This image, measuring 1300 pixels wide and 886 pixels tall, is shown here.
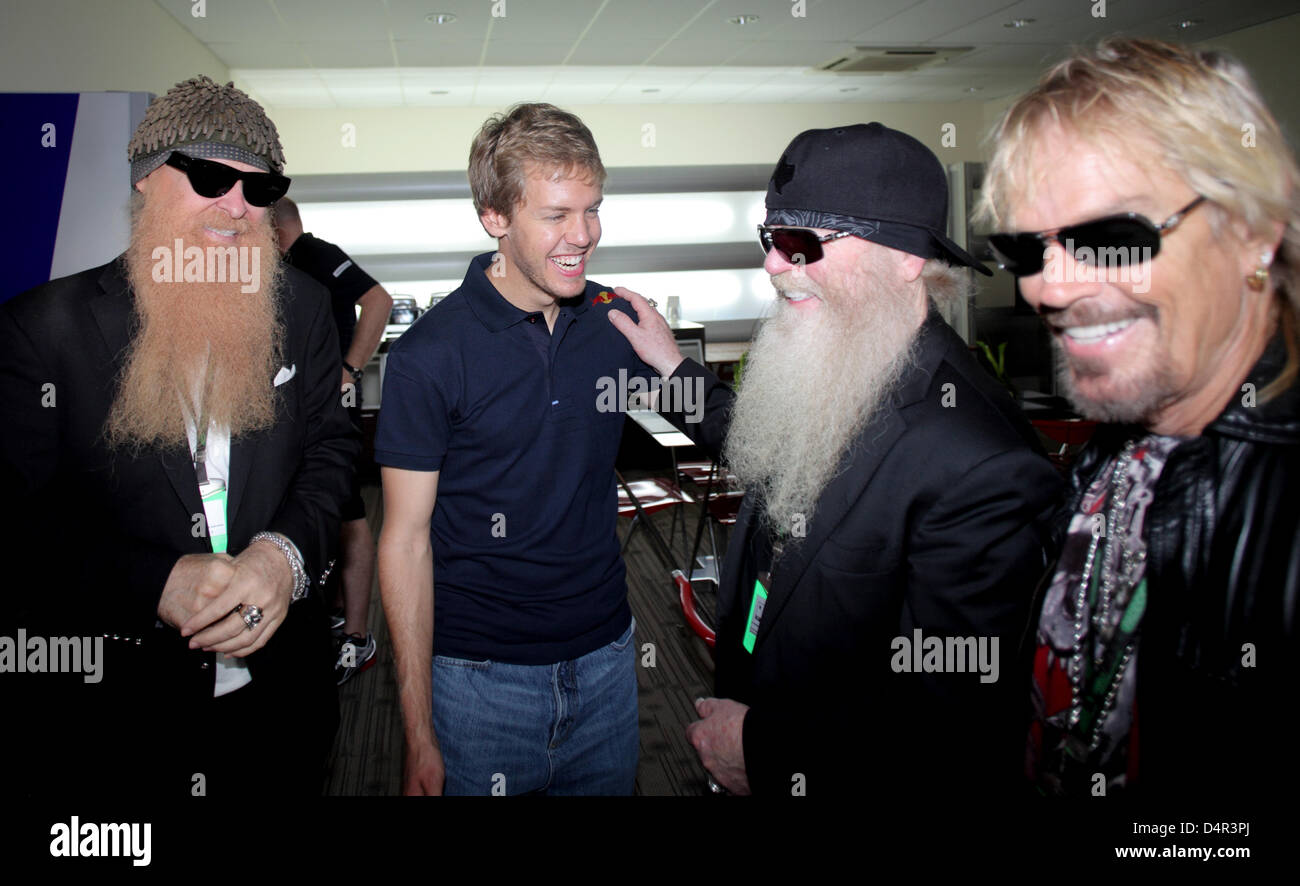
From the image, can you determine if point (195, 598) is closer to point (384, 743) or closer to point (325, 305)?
point (325, 305)

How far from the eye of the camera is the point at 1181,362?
2.77 feet

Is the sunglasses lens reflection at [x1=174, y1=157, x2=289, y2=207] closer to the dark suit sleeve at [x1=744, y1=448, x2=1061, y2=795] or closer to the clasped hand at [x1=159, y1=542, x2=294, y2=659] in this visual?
the clasped hand at [x1=159, y1=542, x2=294, y2=659]

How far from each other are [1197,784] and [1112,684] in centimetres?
14

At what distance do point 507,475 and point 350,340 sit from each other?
8.45ft

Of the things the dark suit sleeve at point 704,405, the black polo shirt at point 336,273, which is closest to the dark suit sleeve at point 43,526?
the dark suit sleeve at point 704,405

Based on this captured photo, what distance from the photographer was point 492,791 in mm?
1575

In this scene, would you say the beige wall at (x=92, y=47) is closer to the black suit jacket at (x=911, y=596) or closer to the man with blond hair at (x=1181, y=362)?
the black suit jacket at (x=911, y=596)

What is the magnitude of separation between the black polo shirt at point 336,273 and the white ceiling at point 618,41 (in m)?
2.31

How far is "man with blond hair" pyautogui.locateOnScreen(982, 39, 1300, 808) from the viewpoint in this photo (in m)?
0.80

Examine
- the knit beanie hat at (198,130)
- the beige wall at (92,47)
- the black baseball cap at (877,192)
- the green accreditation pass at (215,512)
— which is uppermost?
the beige wall at (92,47)

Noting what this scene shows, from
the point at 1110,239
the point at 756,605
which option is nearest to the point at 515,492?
the point at 756,605

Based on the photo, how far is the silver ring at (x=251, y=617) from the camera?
1229 mm

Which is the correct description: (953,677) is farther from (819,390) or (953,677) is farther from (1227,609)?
(819,390)
